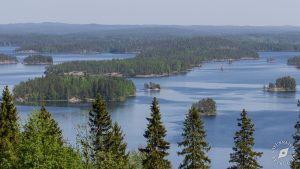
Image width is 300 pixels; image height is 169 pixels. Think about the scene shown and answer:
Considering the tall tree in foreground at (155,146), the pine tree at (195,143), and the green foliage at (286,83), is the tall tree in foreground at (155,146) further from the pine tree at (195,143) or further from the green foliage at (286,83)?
the green foliage at (286,83)

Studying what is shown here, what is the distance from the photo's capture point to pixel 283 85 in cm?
9900

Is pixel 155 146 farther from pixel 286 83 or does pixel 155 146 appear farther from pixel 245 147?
pixel 286 83

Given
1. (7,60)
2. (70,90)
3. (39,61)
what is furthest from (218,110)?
(7,60)

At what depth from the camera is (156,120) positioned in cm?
2045

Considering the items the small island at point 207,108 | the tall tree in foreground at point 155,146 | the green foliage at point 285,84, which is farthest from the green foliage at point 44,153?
the green foliage at point 285,84

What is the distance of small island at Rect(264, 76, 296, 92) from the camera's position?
98.6 metres

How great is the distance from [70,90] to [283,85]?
31435 millimetres

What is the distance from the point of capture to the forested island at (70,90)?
9056 centimetres

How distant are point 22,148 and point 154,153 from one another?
6.42 m

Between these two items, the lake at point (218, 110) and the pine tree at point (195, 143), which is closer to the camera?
the pine tree at point (195, 143)

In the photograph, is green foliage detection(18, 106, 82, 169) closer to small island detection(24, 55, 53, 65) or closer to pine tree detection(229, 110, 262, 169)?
pine tree detection(229, 110, 262, 169)

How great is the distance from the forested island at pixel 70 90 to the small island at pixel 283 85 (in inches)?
813

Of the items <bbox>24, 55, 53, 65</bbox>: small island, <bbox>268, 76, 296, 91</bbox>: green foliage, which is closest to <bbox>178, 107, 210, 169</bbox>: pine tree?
<bbox>268, 76, 296, 91</bbox>: green foliage

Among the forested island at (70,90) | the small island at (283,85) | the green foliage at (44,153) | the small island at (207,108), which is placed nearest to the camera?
the green foliage at (44,153)
